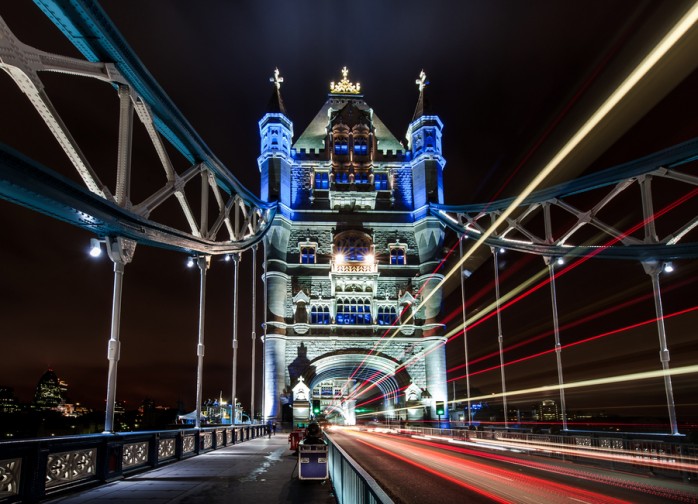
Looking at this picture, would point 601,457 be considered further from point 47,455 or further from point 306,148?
point 306,148

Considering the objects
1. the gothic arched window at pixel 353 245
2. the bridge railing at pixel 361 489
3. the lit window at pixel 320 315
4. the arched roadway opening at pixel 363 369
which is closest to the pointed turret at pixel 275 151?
the gothic arched window at pixel 353 245

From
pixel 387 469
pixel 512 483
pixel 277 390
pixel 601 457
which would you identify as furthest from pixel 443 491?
pixel 277 390

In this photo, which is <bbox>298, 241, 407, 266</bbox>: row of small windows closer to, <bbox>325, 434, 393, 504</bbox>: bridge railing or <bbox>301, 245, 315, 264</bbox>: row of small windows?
<bbox>301, 245, 315, 264</bbox>: row of small windows

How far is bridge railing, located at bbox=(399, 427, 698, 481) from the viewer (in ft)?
53.3

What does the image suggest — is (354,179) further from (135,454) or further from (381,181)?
(135,454)

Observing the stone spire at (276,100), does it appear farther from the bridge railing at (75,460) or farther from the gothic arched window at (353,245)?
the bridge railing at (75,460)

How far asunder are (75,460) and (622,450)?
53.8ft

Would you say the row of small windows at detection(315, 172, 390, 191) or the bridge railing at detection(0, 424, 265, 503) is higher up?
the row of small windows at detection(315, 172, 390, 191)

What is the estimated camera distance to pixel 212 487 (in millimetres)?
12234

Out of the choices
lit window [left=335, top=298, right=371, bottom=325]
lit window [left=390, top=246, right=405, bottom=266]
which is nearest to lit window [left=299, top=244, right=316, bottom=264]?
lit window [left=335, top=298, right=371, bottom=325]

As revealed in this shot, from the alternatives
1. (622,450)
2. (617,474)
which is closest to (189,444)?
(617,474)

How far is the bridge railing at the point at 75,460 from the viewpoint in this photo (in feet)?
30.9

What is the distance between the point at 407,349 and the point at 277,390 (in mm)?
11198

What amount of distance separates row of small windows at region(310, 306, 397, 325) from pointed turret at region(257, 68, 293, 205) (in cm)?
1004
